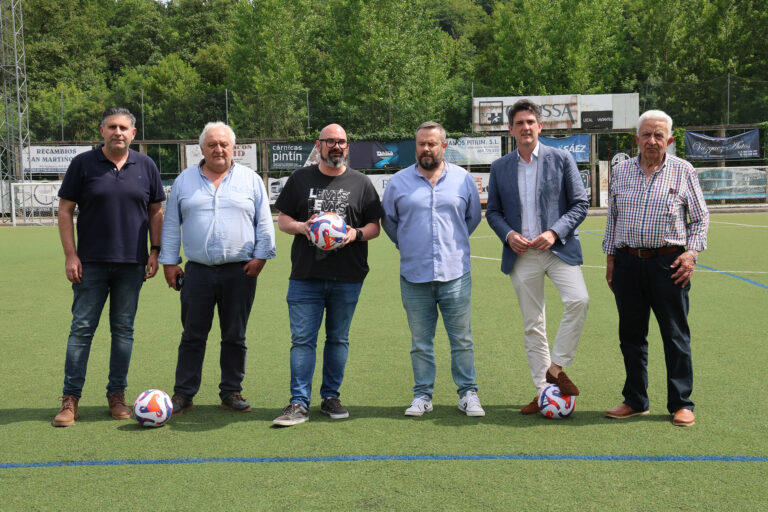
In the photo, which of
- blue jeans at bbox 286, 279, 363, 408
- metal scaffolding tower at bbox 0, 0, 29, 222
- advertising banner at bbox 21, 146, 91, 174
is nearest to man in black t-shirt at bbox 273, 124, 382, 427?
blue jeans at bbox 286, 279, 363, 408

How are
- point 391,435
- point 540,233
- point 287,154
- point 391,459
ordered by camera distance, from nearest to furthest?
point 391,459 → point 391,435 → point 540,233 → point 287,154

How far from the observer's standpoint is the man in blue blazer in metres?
5.25

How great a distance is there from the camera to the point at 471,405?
526 centimetres

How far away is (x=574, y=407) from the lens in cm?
532

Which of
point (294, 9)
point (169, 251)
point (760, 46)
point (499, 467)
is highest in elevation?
point (294, 9)

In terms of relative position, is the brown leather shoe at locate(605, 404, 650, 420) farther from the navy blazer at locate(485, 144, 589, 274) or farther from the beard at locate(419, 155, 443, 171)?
the beard at locate(419, 155, 443, 171)

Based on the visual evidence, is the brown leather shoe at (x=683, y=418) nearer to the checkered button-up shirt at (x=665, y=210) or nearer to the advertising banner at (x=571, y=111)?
the checkered button-up shirt at (x=665, y=210)

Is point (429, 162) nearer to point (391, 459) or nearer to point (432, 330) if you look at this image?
point (432, 330)

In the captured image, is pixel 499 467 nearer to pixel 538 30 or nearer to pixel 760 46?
pixel 538 30

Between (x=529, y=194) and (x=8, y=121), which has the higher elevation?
(x=8, y=121)

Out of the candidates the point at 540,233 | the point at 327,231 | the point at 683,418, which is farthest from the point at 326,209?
the point at 683,418

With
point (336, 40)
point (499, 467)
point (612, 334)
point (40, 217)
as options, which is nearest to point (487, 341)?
point (612, 334)

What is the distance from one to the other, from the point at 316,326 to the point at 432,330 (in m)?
0.82

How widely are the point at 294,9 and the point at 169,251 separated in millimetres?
54886
